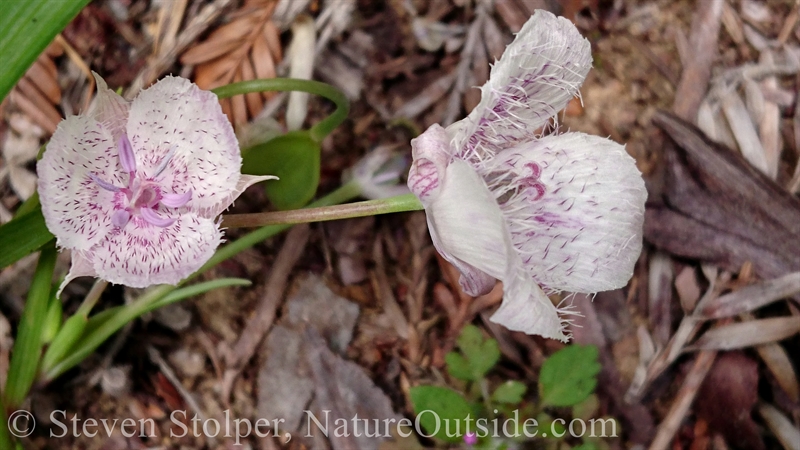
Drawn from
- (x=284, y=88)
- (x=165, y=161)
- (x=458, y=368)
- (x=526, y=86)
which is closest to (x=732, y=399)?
(x=458, y=368)

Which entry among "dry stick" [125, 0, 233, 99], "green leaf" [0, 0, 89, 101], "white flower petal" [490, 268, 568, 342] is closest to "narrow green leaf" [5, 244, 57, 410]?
"green leaf" [0, 0, 89, 101]

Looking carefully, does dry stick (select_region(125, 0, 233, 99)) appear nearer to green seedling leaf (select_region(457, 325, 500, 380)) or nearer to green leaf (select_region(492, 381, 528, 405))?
green seedling leaf (select_region(457, 325, 500, 380))

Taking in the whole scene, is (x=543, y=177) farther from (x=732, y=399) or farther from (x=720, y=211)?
(x=732, y=399)

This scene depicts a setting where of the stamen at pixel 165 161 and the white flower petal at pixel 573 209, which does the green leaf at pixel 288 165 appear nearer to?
the stamen at pixel 165 161

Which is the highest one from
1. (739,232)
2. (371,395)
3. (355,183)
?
(355,183)

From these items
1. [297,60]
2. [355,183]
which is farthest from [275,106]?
[355,183]

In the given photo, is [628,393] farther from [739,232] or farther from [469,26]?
[469,26]
